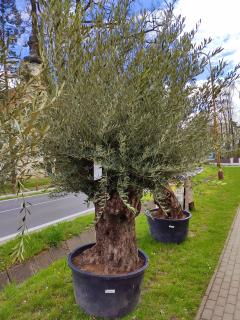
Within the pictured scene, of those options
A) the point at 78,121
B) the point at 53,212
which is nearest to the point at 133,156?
the point at 78,121

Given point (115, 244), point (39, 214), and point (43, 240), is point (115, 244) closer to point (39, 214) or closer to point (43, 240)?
point (43, 240)

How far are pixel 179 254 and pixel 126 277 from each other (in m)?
2.57

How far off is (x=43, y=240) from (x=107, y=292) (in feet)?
9.10

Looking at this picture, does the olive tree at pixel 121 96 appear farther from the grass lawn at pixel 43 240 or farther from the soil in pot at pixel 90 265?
the grass lawn at pixel 43 240

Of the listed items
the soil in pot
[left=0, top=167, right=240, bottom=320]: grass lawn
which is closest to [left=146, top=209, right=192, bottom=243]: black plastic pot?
[left=0, top=167, right=240, bottom=320]: grass lawn

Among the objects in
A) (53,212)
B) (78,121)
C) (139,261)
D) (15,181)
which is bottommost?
(53,212)

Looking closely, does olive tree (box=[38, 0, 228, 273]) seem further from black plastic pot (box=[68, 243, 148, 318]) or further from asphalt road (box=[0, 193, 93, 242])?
asphalt road (box=[0, 193, 93, 242])

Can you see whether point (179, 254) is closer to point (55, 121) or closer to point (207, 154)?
point (207, 154)

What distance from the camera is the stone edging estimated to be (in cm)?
465

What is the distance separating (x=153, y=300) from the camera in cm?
396

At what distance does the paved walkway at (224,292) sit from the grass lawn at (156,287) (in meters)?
0.11

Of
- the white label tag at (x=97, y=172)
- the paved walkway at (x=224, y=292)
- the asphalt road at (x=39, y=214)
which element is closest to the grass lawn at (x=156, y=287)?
the paved walkway at (x=224, y=292)

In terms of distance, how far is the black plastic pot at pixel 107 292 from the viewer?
10.9ft

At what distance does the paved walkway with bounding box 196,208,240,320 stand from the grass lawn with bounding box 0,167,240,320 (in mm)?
109
